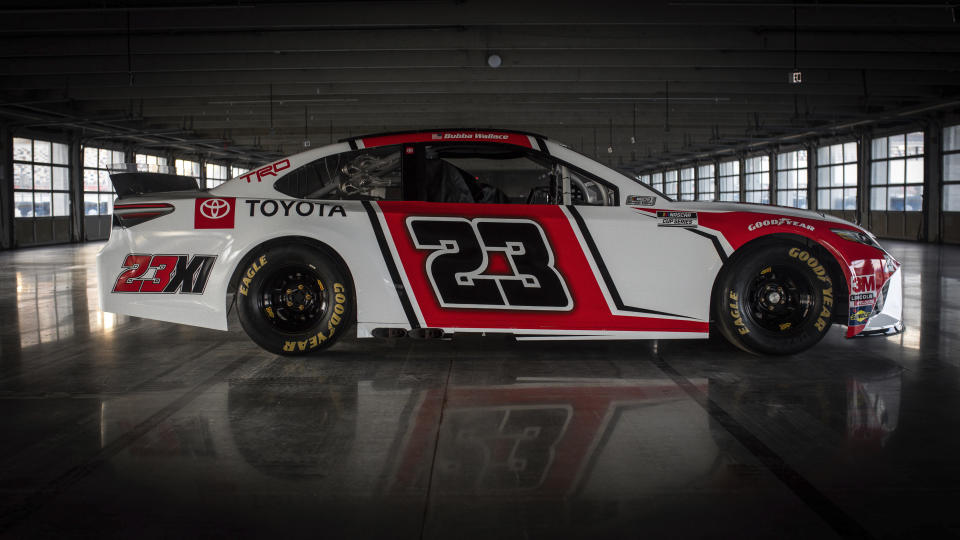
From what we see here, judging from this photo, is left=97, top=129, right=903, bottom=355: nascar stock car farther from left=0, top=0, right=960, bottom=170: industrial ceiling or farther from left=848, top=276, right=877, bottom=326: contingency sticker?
left=0, top=0, right=960, bottom=170: industrial ceiling

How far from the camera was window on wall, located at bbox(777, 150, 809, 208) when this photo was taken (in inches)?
1310

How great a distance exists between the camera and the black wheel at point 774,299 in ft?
17.5

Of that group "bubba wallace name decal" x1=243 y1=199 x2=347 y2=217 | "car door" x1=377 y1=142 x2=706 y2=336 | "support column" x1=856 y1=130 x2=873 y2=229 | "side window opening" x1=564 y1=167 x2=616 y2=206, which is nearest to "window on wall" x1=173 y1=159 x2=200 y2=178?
"support column" x1=856 y1=130 x2=873 y2=229

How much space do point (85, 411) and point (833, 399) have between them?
14.2 ft

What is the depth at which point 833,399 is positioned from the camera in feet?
14.3

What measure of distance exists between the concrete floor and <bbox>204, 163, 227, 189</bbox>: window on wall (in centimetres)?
3732

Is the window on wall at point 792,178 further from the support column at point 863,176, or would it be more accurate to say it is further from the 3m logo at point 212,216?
the 3m logo at point 212,216

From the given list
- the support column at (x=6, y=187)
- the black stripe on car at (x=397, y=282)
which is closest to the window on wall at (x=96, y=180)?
the support column at (x=6, y=187)

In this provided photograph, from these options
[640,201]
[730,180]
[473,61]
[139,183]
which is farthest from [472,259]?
[730,180]

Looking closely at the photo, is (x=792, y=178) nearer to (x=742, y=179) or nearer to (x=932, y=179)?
(x=742, y=179)

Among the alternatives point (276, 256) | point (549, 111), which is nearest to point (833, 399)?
point (276, 256)

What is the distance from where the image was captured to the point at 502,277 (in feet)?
17.2

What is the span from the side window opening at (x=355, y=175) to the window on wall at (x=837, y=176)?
28.4 m

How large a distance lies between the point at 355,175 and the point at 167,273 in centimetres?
157
